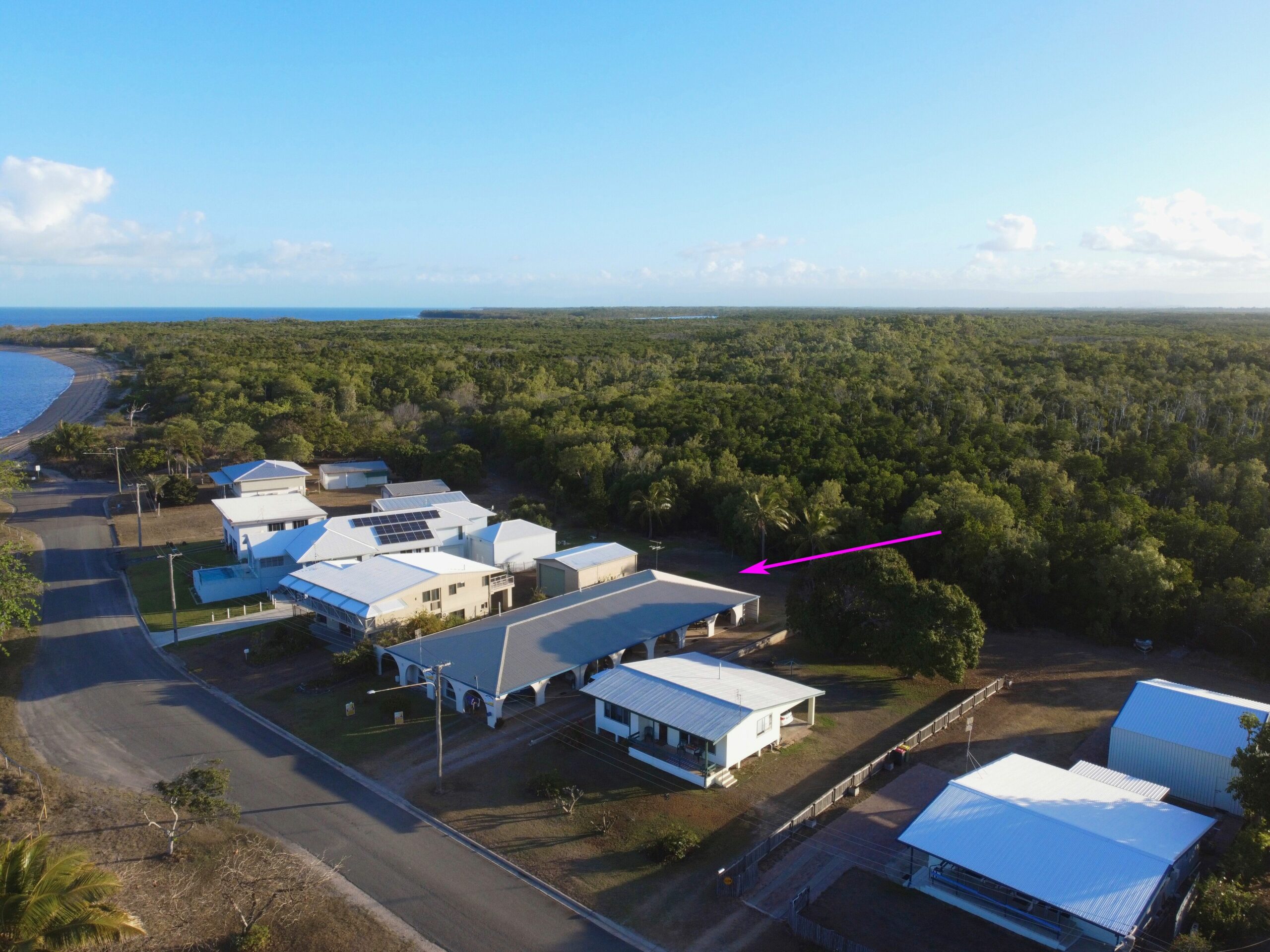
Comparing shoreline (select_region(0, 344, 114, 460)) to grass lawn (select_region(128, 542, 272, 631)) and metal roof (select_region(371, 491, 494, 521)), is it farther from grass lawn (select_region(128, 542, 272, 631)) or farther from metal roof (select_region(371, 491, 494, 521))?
metal roof (select_region(371, 491, 494, 521))

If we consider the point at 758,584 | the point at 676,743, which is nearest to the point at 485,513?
the point at 758,584

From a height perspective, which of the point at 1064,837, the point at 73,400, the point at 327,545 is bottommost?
the point at 1064,837

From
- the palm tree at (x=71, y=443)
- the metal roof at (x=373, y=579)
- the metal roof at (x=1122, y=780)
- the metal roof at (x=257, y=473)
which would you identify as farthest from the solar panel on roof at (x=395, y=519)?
the palm tree at (x=71, y=443)

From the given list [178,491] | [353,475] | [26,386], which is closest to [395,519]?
[353,475]

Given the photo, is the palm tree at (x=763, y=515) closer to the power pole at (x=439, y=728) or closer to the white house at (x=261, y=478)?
the power pole at (x=439, y=728)

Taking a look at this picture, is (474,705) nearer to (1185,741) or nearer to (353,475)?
(1185,741)

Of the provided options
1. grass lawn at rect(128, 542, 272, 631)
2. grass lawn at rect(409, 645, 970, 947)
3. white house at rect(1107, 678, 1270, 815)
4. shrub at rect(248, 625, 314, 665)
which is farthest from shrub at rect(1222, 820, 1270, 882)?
grass lawn at rect(128, 542, 272, 631)
